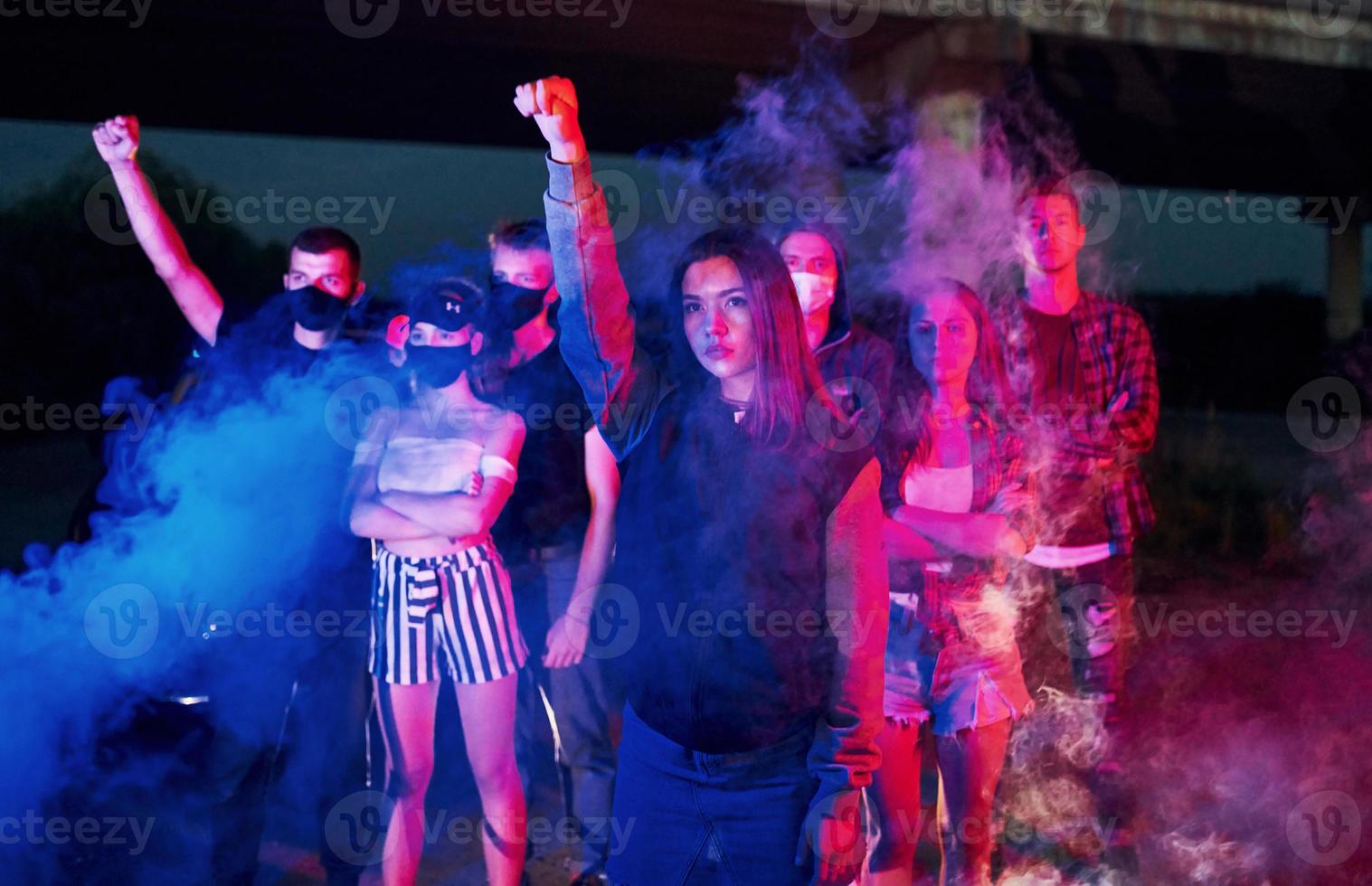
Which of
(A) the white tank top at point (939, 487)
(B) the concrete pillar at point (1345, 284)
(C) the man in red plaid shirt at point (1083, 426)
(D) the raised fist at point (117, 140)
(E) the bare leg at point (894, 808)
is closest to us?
(E) the bare leg at point (894, 808)

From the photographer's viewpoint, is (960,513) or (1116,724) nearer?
(960,513)

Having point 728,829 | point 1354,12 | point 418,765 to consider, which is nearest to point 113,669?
point 418,765

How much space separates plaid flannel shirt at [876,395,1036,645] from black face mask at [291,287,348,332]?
1.96 metres

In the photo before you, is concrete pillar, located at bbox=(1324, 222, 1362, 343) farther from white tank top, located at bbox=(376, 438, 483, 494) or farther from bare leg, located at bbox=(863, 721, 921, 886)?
white tank top, located at bbox=(376, 438, 483, 494)

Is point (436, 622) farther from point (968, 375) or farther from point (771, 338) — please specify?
point (968, 375)

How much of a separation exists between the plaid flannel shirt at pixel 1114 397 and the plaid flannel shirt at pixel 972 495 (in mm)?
482

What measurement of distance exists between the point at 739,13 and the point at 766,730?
4.60m

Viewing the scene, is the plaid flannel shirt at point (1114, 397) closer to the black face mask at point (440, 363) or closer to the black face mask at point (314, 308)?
the black face mask at point (440, 363)

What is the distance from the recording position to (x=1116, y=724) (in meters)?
4.74

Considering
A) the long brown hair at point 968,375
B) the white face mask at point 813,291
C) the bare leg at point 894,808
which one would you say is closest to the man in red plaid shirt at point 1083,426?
the long brown hair at point 968,375

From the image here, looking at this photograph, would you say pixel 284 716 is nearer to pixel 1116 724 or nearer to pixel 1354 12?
pixel 1116 724

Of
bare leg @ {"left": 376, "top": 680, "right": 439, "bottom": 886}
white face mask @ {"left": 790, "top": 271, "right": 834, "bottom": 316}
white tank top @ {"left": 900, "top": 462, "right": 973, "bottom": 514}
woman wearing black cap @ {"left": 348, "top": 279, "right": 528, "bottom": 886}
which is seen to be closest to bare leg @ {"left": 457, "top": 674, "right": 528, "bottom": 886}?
woman wearing black cap @ {"left": 348, "top": 279, "right": 528, "bottom": 886}

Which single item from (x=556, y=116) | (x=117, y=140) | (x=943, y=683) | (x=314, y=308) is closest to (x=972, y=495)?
(x=943, y=683)

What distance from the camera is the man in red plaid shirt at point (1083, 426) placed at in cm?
457
